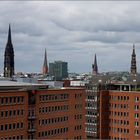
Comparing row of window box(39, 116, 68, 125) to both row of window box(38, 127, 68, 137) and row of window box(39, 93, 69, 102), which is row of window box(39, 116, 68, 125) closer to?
row of window box(38, 127, 68, 137)

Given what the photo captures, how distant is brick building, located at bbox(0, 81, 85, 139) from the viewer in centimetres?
8238

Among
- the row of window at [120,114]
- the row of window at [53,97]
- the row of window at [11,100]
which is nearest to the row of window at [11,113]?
the row of window at [11,100]

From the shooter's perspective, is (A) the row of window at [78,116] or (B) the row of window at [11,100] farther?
(A) the row of window at [78,116]

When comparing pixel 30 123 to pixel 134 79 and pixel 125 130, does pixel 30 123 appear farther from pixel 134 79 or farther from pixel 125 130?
pixel 134 79

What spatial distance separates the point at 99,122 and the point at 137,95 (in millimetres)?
14784

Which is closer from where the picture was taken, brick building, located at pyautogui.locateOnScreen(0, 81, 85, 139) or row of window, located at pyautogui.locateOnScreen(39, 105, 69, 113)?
brick building, located at pyautogui.locateOnScreen(0, 81, 85, 139)

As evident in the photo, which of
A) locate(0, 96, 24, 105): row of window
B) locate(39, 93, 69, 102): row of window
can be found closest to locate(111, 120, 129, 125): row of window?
locate(39, 93, 69, 102): row of window

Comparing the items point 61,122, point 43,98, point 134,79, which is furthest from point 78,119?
point 134,79

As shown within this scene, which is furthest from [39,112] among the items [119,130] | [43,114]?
[119,130]

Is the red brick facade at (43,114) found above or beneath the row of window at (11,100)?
beneath

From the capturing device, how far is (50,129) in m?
91.4

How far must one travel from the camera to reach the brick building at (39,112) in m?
82.4

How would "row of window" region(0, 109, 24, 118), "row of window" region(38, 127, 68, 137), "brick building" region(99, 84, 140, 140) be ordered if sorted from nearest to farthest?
"row of window" region(0, 109, 24, 118), "row of window" region(38, 127, 68, 137), "brick building" region(99, 84, 140, 140)

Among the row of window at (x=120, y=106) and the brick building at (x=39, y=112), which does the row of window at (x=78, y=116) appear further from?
the row of window at (x=120, y=106)
